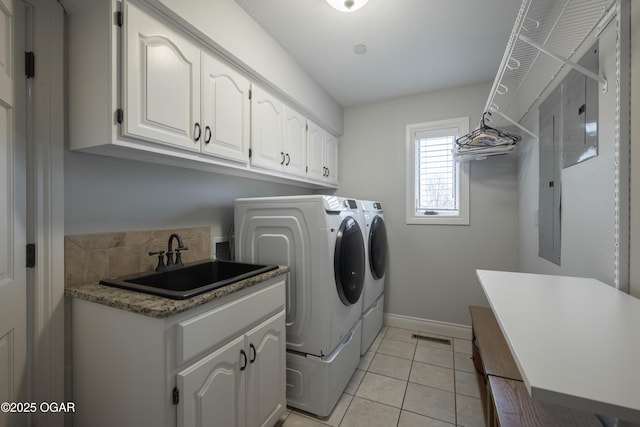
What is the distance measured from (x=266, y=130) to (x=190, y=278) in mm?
1110

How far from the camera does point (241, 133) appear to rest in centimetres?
171

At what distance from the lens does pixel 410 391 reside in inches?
76.2

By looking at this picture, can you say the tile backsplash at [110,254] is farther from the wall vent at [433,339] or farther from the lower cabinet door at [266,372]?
the wall vent at [433,339]

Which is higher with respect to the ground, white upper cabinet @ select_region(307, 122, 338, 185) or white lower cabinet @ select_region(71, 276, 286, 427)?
white upper cabinet @ select_region(307, 122, 338, 185)

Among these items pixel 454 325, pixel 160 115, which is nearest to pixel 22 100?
pixel 160 115

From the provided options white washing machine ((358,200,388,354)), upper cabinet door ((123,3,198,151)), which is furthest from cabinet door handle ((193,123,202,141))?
white washing machine ((358,200,388,354))

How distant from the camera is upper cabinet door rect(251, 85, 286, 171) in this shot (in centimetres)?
182

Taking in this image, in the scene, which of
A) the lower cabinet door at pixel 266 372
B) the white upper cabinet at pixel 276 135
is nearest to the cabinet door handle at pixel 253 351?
the lower cabinet door at pixel 266 372

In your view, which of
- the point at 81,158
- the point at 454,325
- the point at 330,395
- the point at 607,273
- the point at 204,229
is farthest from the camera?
the point at 454,325

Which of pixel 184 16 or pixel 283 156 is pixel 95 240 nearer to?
pixel 184 16

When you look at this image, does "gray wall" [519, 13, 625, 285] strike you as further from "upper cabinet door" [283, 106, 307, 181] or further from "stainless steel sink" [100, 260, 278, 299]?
"upper cabinet door" [283, 106, 307, 181]

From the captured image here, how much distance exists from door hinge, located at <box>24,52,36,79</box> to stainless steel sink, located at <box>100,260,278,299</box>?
0.93 metres

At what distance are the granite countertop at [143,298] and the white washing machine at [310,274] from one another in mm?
461

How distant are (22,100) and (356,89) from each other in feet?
7.96
